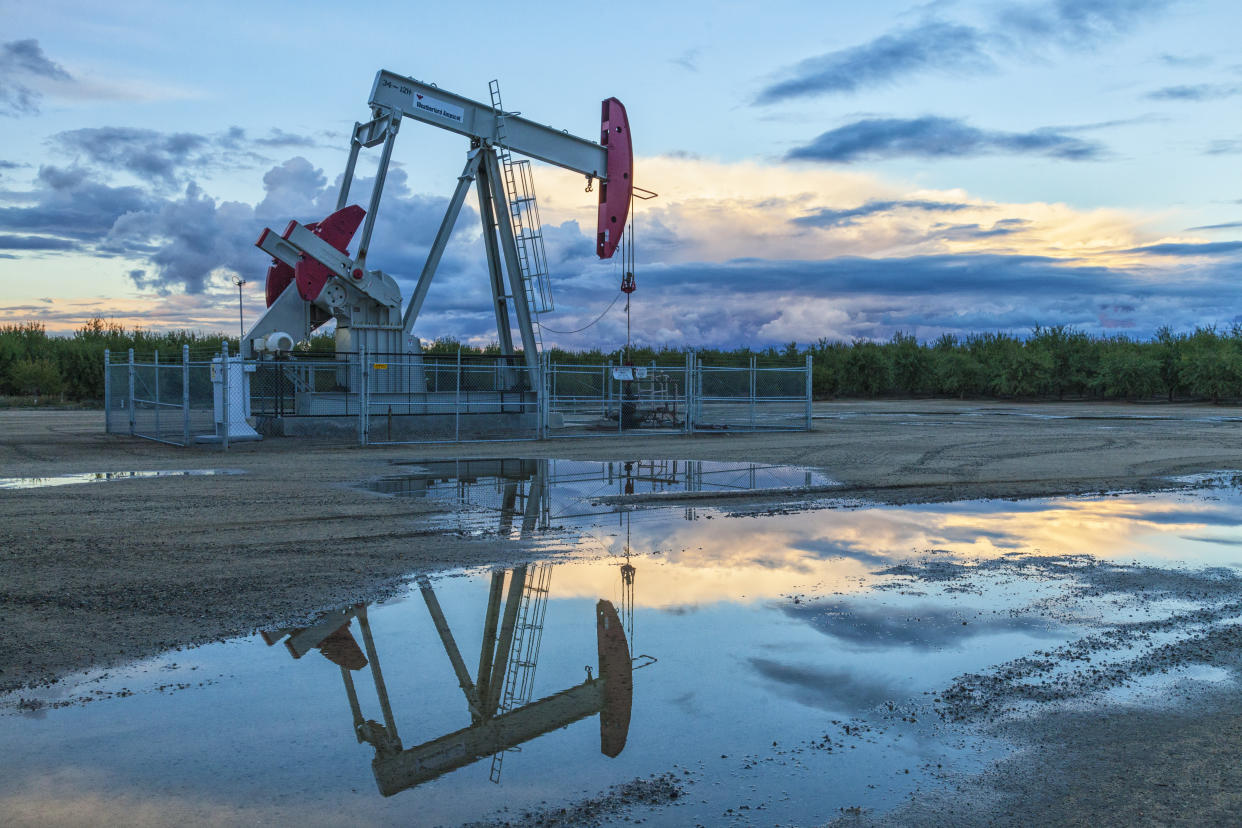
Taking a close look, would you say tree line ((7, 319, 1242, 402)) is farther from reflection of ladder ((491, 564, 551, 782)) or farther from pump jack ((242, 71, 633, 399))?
reflection of ladder ((491, 564, 551, 782))

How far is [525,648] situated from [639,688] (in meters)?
0.94

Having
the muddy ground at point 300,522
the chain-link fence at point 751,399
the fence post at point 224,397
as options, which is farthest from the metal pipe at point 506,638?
the chain-link fence at point 751,399

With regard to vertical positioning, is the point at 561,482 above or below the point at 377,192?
below

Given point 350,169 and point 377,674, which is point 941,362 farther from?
point 377,674

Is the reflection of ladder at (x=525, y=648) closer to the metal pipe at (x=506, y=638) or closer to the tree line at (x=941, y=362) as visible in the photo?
the metal pipe at (x=506, y=638)

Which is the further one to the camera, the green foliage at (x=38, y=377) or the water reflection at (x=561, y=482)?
the green foliage at (x=38, y=377)

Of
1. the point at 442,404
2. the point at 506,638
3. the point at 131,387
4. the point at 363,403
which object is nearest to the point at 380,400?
the point at 442,404

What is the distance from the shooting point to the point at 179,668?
5.35 metres

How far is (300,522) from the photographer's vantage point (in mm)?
10172

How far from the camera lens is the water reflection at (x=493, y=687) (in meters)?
4.20

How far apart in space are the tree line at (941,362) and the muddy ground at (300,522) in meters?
21.2

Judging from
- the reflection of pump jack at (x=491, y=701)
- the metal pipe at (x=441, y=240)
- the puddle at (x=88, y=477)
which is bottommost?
the reflection of pump jack at (x=491, y=701)

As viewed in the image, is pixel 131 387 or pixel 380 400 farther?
pixel 380 400

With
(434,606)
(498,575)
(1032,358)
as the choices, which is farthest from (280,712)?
(1032,358)
